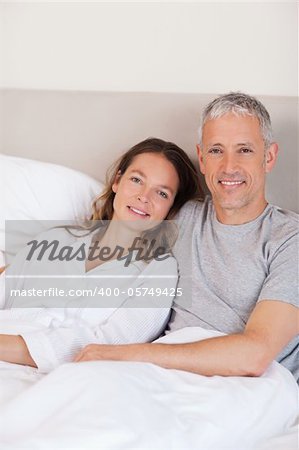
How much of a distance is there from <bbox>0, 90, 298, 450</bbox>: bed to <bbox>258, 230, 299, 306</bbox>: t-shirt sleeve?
147mm

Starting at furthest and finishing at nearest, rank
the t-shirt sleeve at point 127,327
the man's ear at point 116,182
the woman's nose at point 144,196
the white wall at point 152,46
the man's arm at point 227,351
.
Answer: the white wall at point 152,46
the man's ear at point 116,182
the woman's nose at point 144,196
the t-shirt sleeve at point 127,327
the man's arm at point 227,351

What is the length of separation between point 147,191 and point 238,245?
297 mm

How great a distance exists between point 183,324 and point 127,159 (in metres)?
0.50

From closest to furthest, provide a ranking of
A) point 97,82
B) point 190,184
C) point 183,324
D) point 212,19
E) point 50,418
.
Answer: point 50,418
point 183,324
point 190,184
point 212,19
point 97,82

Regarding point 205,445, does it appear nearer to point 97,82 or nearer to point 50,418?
point 50,418

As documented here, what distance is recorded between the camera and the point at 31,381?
138 centimetres

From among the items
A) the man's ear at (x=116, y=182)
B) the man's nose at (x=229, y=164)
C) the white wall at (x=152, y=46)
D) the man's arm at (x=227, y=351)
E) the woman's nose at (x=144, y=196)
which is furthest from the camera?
the white wall at (x=152, y=46)

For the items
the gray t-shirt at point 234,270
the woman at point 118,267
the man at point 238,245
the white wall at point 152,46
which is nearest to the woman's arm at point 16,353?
the woman at point 118,267

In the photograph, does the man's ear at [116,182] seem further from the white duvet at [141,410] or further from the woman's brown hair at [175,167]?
the white duvet at [141,410]

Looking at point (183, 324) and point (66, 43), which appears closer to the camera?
point (183, 324)

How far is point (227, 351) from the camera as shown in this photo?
135 cm

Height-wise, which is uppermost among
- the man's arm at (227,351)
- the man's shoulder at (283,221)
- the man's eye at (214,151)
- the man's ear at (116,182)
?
the man's eye at (214,151)

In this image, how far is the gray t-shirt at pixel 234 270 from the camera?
1.49 m

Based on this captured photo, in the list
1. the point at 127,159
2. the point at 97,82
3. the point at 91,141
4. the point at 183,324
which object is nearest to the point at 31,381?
the point at 183,324
